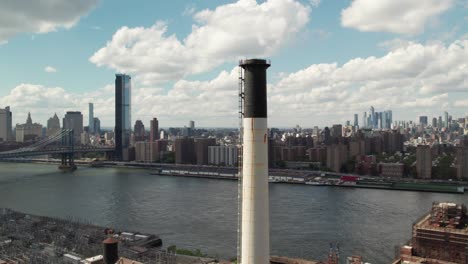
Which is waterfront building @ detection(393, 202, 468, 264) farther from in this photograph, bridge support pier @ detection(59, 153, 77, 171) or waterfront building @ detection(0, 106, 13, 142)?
waterfront building @ detection(0, 106, 13, 142)

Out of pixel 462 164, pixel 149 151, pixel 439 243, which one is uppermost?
pixel 149 151

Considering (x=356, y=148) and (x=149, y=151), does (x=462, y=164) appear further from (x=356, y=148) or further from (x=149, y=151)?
(x=149, y=151)

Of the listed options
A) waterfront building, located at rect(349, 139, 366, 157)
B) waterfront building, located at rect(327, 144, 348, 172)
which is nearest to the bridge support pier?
waterfront building, located at rect(327, 144, 348, 172)

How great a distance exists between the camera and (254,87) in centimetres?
508

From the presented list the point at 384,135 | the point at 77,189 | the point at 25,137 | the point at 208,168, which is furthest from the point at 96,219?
the point at 25,137

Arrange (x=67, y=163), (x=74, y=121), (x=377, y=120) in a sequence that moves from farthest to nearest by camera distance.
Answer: (x=377, y=120) → (x=74, y=121) → (x=67, y=163)

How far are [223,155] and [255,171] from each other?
137 feet

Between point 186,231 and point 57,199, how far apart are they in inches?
462

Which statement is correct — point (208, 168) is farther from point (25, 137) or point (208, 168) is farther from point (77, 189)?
point (25, 137)

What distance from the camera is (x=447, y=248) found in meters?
9.98

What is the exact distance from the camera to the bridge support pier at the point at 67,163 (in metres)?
46.2

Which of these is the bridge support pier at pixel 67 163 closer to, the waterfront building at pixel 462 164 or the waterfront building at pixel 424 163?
the waterfront building at pixel 424 163

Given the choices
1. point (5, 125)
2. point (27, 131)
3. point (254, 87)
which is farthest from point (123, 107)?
point (254, 87)

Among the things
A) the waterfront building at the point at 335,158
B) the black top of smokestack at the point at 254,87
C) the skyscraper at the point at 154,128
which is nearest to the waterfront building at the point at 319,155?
the waterfront building at the point at 335,158
